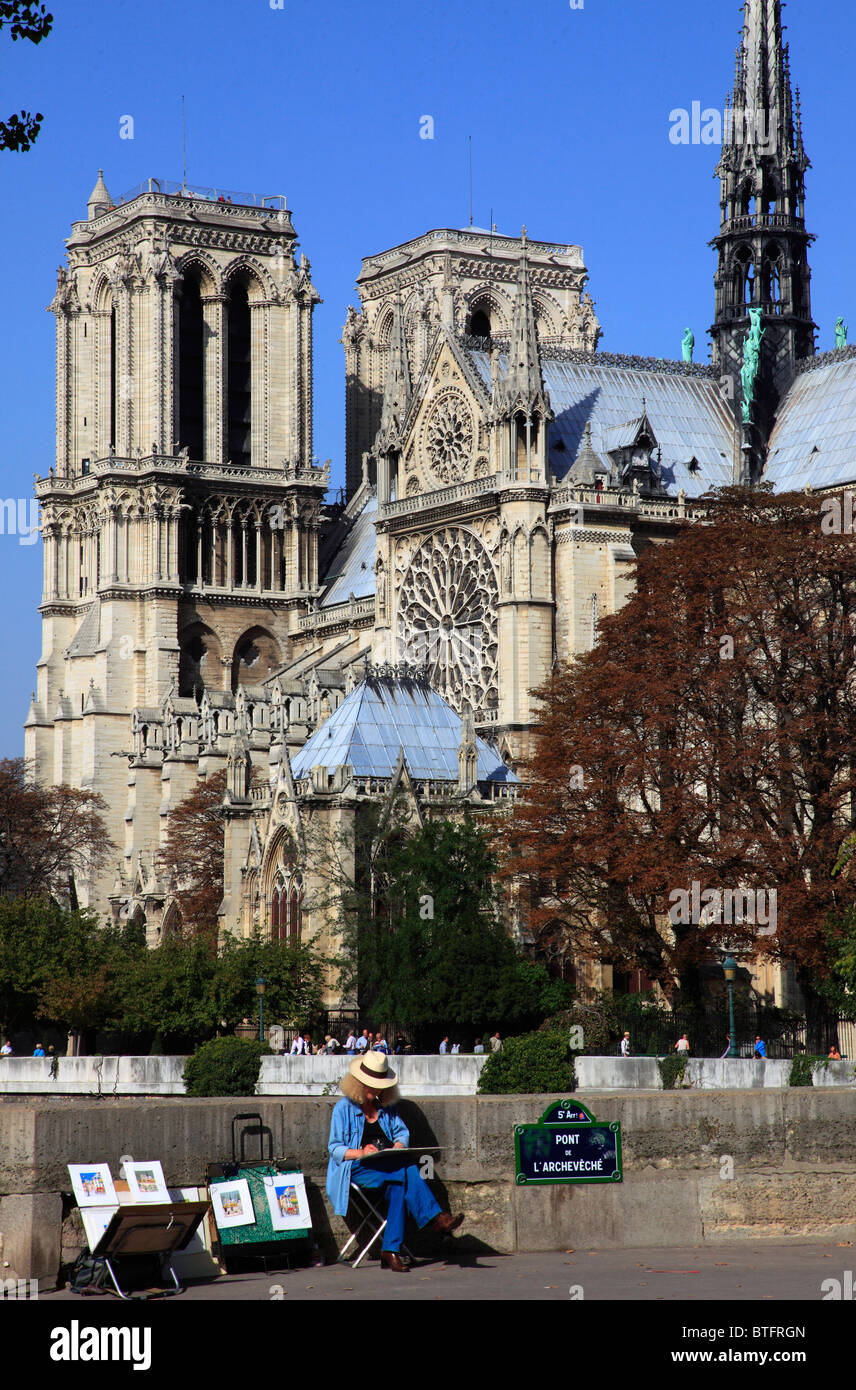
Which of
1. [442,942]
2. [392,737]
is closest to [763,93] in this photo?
[392,737]

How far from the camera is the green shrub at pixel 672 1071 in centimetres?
3253

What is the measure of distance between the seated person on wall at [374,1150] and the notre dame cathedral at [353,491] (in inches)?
1417

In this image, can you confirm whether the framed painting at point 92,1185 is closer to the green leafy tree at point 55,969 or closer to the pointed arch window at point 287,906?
the green leafy tree at point 55,969

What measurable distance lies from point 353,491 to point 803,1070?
83.7m

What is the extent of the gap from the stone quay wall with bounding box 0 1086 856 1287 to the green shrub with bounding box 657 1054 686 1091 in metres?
10.8

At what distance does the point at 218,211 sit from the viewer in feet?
335

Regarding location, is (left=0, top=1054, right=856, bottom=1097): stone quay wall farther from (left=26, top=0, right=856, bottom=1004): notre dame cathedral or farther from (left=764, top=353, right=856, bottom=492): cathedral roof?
(left=764, top=353, right=856, bottom=492): cathedral roof

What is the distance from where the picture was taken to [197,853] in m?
80.2

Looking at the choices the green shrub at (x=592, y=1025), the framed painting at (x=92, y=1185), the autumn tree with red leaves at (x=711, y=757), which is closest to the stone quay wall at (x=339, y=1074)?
the green shrub at (x=592, y=1025)

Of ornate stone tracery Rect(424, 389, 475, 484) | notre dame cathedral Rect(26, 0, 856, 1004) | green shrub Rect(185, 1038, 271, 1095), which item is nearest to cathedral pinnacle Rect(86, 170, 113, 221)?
notre dame cathedral Rect(26, 0, 856, 1004)

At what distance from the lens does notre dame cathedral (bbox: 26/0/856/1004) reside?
63.8 meters

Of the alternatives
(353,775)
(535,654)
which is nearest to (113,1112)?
(353,775)

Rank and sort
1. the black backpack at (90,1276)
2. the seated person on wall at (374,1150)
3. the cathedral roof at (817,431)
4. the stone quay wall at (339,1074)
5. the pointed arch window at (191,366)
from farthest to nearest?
the pointed arch window at (191,366) < the cathedral roof at (817,431) < the stone quay wall at (339,1074) < the seated person on wall at (374,1150) < the black backpack at (90,1276)
